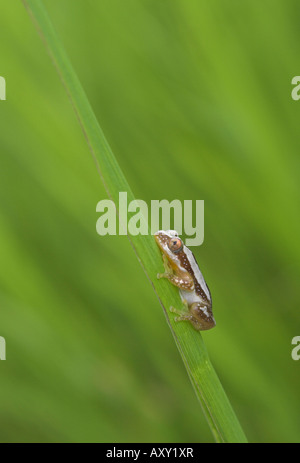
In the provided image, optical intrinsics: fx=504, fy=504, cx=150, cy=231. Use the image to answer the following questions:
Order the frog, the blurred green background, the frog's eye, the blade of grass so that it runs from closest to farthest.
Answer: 1. the blade of grass
2. the frog
3. the frog's eye
4. the blurred green background

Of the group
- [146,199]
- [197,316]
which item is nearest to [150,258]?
[197,316]

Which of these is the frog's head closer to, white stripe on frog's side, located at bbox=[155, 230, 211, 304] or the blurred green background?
white stripe on frog's side, located at bbox=[155, 230, 211, 304]

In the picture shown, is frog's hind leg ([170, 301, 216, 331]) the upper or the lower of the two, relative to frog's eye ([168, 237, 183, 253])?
lower

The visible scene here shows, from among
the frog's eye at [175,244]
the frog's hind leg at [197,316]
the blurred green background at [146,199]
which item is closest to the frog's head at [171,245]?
the frog's eye at [175,244]

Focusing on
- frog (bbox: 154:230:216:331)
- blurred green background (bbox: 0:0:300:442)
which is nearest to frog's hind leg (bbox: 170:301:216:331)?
frog (bbox: 154:230:216:331)

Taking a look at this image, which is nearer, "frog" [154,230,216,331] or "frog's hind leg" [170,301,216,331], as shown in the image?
"frog's hind leg" [170,301,216,331]
